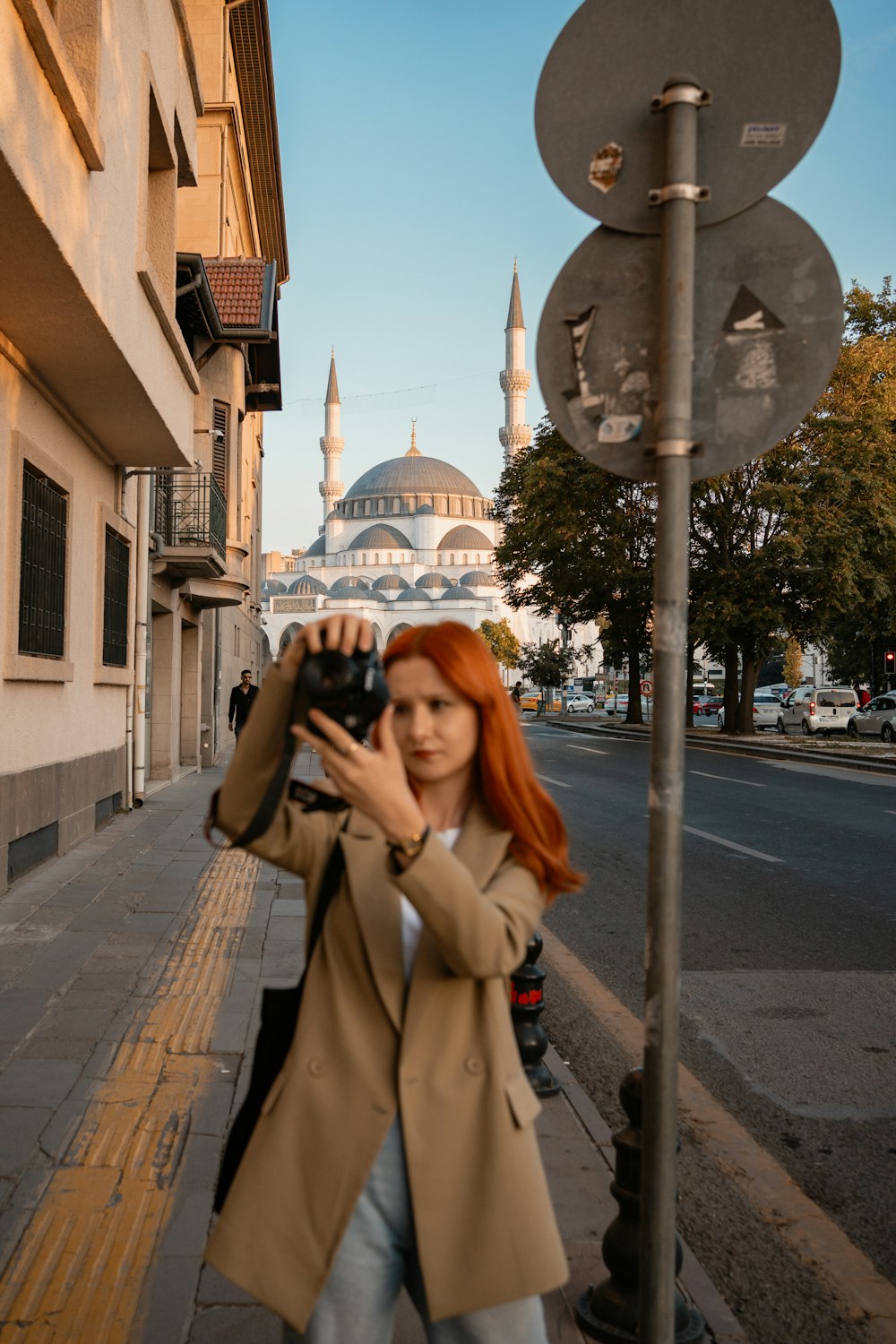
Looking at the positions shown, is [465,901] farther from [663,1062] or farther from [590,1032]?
[590,1032]

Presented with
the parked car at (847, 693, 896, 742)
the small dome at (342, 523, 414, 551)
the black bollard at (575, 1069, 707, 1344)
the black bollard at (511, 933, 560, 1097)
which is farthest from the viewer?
the small dome at (342, 523, 414, 551)

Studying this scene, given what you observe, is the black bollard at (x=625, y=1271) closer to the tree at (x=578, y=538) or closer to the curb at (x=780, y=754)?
the curb at (x=780, y=754)

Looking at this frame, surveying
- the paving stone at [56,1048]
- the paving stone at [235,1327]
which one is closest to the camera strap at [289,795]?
the paving stone at [235,1327]

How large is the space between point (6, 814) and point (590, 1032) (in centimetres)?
449

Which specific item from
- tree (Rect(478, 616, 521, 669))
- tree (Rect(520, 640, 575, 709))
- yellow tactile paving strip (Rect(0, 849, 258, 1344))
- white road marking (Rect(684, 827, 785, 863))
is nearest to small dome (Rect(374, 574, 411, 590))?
tree (Rect(478, 616, 521, 669))

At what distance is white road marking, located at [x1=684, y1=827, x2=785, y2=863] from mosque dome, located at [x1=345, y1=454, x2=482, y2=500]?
13061 cm

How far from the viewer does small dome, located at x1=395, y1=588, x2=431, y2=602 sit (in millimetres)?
125750

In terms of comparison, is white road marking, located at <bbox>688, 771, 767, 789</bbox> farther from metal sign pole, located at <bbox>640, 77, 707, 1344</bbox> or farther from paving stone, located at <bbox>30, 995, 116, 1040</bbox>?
metal sign pole, located at <bbox>640, 77, 707, 1344</bbox>

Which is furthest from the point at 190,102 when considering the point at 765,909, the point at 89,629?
the point at 765,909

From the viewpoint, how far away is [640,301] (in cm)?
236

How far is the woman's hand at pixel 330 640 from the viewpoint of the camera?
1.70 meters

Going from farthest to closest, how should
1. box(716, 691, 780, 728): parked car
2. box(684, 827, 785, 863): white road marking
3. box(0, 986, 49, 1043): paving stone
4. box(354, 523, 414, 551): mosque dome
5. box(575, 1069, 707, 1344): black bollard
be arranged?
box(354, 523, 414, 551): mosque dome < box(716, 691, 780, 728): parked car < box(684, 827, 785, 863): white road marking < box(0, 986, 49, 1043): paving stone < box(575, 1069, 707, 1344): black bollard

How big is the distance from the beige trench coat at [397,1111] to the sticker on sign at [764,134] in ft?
4.34

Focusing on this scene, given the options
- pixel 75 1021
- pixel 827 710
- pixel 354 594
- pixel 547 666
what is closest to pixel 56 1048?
pixel 75 1021
